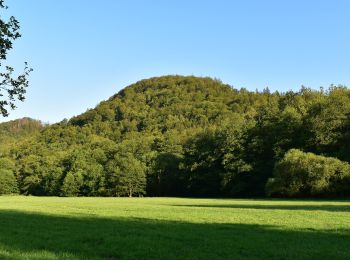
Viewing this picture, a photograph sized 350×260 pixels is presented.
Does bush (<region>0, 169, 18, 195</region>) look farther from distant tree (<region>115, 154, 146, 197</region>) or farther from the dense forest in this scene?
distant tree (<region>115, 154, 146, 197</region>)

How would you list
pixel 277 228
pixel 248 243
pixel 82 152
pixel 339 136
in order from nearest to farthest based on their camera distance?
pixel 248 243, pixel 277 228, pixel 339 136, pixel 82 152

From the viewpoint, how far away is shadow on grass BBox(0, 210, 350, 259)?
13719mm

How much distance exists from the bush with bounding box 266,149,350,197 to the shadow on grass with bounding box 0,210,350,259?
5456 centimetres

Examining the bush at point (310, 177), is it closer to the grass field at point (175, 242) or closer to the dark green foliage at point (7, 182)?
the grass field at point (175, 242)

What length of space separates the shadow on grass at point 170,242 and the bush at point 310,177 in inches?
2148

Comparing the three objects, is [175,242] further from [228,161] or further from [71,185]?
[71,185]

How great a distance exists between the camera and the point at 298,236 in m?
18.8

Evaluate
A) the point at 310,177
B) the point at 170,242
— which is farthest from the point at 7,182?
the point at 170,242

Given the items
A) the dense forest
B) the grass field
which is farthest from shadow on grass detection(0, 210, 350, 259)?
the dense forest

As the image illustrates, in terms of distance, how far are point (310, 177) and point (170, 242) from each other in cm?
6264

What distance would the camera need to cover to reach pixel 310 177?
74.8 metres

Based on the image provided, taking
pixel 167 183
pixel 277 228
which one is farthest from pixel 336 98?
pixel 277 228

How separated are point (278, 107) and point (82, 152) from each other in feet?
205

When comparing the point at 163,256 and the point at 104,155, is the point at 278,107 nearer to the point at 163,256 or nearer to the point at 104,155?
the point at 104,155
